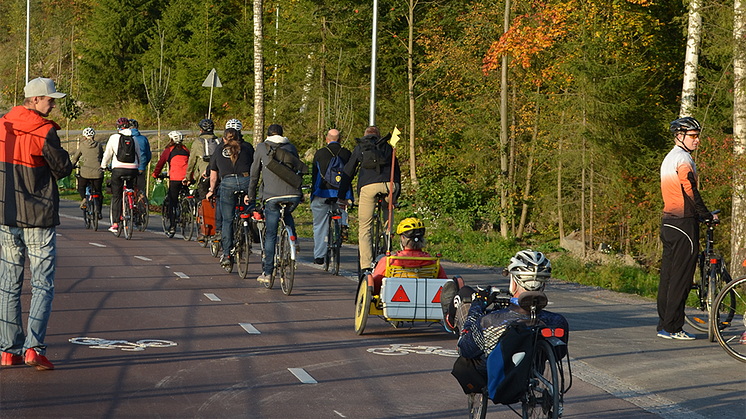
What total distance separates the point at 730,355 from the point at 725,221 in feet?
44.5

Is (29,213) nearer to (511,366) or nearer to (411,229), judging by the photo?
(411,229)

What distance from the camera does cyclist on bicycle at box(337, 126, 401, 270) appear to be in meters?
11.8

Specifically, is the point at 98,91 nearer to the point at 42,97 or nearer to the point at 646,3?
the point at 646,3

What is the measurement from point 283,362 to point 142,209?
36.8ft

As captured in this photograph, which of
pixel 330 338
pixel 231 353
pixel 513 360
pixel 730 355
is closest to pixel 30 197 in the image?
pixel 231 353

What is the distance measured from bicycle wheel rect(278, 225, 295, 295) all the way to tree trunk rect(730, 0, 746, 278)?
841cm

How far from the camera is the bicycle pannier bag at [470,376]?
496 cm

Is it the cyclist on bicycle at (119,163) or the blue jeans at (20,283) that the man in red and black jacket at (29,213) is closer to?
the blue jeans at (20,283)

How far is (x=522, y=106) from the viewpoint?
2950 cm

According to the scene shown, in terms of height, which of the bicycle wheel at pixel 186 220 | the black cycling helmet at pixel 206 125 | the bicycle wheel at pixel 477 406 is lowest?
the bicycle wheel at pixel 477 406

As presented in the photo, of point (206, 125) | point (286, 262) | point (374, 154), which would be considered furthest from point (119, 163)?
point (374, 154)

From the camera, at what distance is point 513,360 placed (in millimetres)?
4715

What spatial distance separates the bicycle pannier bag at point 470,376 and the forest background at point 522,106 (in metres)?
11.5

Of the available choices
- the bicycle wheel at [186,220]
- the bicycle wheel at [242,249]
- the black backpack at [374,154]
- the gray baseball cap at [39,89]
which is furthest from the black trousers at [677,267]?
the bicycle wheel at [186,220]
